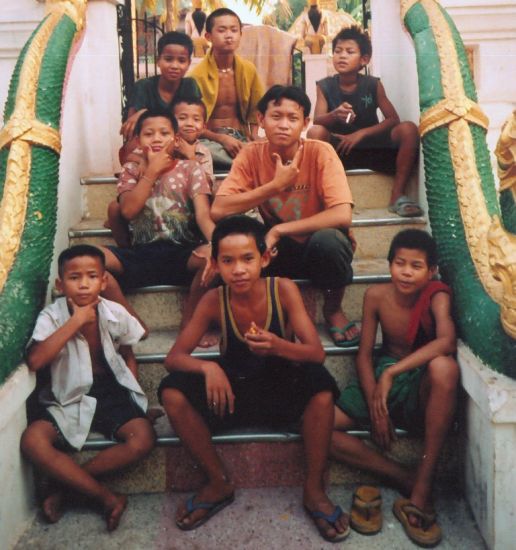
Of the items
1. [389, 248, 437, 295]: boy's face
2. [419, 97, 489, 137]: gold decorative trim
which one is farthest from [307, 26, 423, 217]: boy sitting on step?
[389, 248, 437, 295]: boy's face

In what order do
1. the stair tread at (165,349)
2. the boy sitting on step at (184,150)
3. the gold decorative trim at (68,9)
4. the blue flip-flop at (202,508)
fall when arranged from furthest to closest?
the gold decorative trim at (68,9), the boy sitting on step at (184,150), the stair tread at (165,349), the blue flip-flop at (202,508)

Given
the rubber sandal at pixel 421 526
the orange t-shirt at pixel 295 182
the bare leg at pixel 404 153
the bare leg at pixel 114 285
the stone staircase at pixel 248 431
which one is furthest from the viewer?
the bare leg at pixel 404 153

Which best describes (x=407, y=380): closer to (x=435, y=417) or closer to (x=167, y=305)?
(x=435, y=417)

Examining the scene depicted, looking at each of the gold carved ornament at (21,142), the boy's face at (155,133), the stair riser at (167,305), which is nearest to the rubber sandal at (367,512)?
the stair riser at (167,305)

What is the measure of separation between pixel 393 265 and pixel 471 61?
7.84 ft

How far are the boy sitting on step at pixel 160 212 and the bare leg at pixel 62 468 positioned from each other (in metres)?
1.00

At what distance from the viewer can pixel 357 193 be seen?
13.9 feet

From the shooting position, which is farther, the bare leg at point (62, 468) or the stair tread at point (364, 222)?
the stair tread at point (364, 222)

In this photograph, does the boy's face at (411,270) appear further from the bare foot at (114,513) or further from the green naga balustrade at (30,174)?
the green naga balustrade at (30,174)

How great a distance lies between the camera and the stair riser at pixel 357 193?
418cm

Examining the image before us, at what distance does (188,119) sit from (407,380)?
2017mm

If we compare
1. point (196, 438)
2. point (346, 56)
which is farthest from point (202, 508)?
point (346, 56)

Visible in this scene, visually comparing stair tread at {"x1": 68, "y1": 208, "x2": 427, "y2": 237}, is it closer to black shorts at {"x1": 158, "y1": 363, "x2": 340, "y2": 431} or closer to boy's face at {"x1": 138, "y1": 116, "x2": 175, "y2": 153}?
boy's face at {"x1": 138, "y1": 116, "x2": 175, "y2": 153}

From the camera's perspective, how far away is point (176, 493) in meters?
2.70
